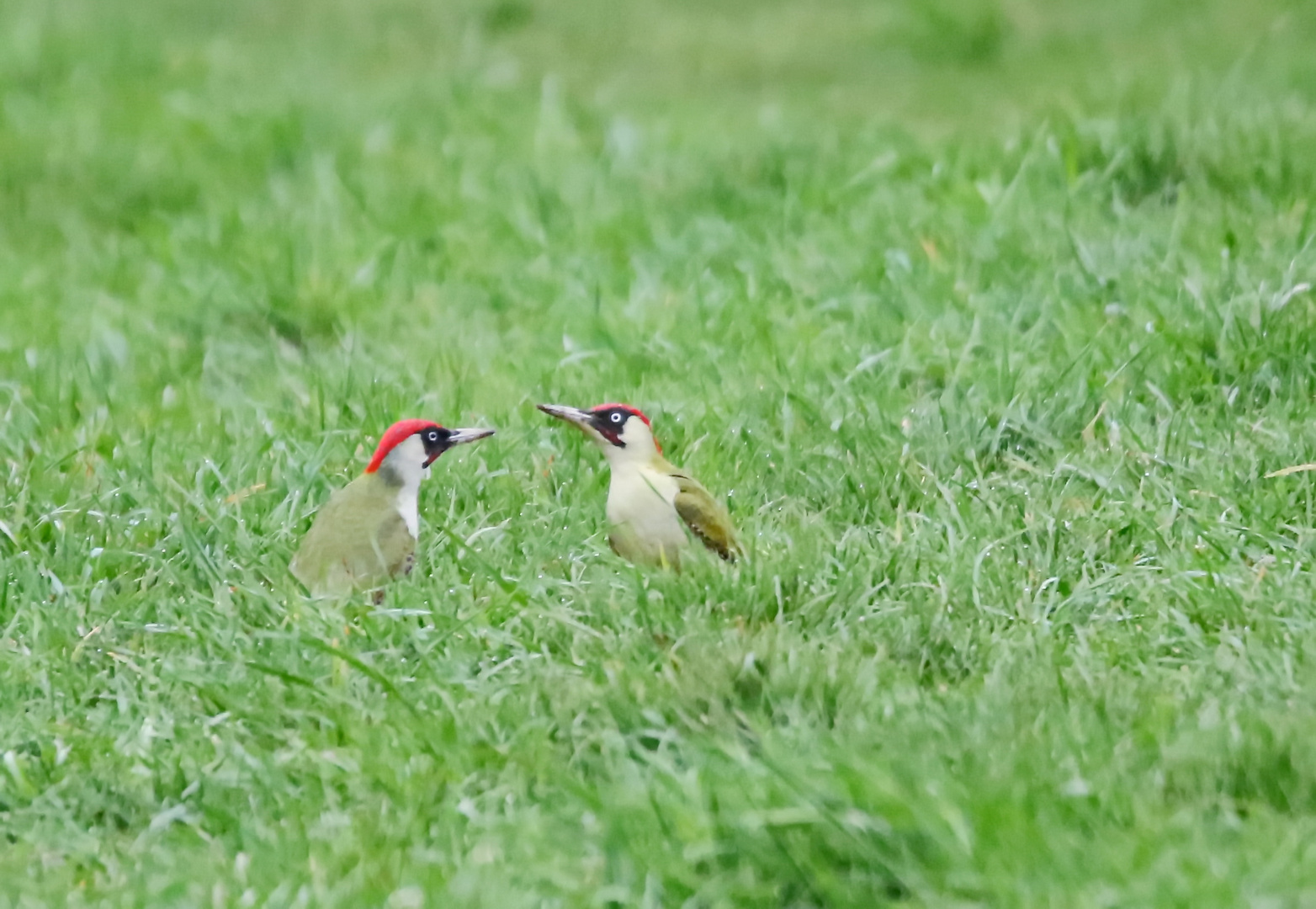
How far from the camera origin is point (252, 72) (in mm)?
9945

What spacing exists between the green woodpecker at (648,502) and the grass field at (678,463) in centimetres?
13

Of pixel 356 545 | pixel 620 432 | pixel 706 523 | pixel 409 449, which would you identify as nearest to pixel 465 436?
pixel 409 449

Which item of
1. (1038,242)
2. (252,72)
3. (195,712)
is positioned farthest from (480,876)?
(252,72)

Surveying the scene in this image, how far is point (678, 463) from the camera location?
17.6 ft

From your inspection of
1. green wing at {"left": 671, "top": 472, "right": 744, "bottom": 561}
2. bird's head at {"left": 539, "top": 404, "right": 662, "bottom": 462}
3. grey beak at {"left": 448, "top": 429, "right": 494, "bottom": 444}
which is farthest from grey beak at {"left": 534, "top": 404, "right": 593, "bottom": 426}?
green wing at {"left": 671, "top": 472, "right": 744, "bottom": 561}

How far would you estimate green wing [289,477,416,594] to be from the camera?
15.0ft

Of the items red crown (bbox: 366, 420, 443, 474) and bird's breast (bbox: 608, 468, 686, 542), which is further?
red crown (bbox: 366, 420, 443, 474)

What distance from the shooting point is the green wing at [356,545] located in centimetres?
459

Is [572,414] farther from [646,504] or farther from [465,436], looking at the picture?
[646,504]

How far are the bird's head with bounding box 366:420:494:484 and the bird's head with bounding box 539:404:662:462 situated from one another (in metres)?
0.30

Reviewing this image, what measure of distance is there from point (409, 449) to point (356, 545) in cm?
39

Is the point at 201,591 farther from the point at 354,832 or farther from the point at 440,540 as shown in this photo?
the point at 354,832

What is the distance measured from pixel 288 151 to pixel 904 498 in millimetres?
4595

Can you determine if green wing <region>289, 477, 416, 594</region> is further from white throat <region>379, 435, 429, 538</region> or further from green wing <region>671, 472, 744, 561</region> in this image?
green wing <region>671, 472, 744, 561</region>
